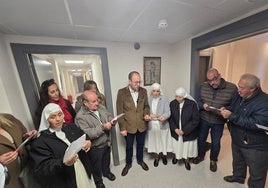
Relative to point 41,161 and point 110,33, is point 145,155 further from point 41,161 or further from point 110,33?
point 110,33

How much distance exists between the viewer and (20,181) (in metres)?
1.06

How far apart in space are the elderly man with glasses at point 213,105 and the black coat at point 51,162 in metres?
1.73

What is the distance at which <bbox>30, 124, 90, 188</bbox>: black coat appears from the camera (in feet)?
3.22

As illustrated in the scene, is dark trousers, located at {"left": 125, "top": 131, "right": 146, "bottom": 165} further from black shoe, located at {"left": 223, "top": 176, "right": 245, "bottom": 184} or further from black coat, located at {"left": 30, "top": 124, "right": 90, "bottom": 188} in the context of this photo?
black shoe, located at {"left": 223, "top": 176, "right": 245, "bottom": 184}

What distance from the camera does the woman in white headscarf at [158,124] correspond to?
1.86 m

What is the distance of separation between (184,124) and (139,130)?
652mm

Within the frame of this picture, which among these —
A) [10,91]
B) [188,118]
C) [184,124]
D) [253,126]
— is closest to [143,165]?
[184,124]

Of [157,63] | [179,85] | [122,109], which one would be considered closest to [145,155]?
[122,109]

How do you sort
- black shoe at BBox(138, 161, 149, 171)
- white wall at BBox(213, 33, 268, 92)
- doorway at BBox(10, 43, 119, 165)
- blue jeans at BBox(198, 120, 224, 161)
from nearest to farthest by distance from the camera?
1. doorway at BBox(10, 43, 119, 165)
2. blue jeans at BBox(198, 120, 224, 161)
3. black shoe at BBox(138, 161, 149, 171)
4. white wall at BBox(213, 33, 268, 92)

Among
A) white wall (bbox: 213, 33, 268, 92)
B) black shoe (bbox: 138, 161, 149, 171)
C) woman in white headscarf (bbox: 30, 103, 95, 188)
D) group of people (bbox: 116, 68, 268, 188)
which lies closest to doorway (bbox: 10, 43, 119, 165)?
woman in white headscarf (bbox: 30, 103, 95, 188)

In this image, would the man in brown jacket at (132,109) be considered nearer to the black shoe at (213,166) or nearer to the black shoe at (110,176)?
the black shoe at (110,176)

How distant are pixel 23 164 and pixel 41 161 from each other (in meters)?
0.29

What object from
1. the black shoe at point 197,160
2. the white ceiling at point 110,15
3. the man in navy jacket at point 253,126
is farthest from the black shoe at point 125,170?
the white ceiling at point 110,15

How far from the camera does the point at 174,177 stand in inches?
72.2
